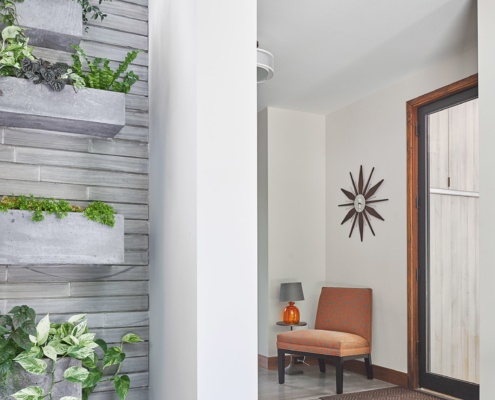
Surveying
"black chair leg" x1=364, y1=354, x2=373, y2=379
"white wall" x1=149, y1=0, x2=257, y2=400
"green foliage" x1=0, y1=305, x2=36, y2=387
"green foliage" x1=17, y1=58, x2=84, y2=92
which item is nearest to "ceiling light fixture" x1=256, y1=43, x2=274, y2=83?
"white wall" x1=149, y1=0, x2=257, y2=400

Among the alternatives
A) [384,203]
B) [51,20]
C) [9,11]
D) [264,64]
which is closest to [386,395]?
[384,203]

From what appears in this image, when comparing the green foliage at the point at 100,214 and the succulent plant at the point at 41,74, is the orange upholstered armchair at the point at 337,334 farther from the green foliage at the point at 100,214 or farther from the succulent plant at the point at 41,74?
the succulent plant at the point at 41,74

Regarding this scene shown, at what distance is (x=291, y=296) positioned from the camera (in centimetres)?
535

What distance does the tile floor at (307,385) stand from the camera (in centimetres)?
446

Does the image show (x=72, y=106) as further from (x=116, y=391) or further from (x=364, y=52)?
(x=364, y=52)

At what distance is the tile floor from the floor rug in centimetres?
13

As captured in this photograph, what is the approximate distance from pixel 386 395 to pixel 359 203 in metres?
1.87

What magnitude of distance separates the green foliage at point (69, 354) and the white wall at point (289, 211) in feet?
12.3

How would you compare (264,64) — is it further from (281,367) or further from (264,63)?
(281,367)

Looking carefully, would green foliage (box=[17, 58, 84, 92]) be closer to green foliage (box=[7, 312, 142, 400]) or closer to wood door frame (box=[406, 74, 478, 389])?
green foliage (box=[7, 312, 142, 400])

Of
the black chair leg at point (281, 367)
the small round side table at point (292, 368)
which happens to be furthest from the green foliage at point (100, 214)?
the small round side table at point (292, 368)

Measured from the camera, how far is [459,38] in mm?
3877

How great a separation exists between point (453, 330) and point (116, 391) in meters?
3.20

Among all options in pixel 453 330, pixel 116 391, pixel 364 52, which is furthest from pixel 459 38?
pixel 116 391
